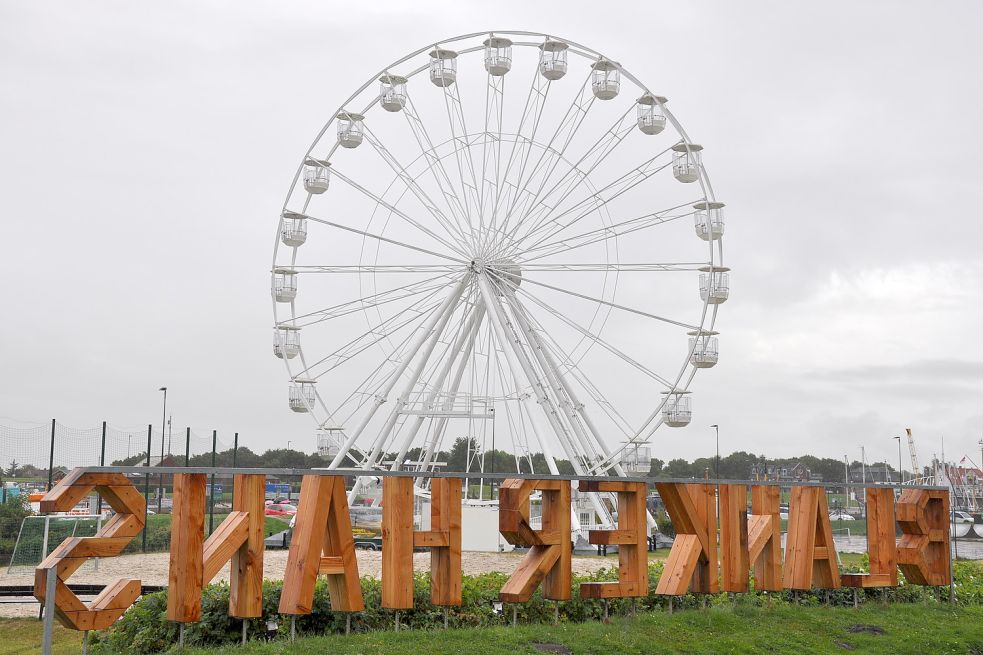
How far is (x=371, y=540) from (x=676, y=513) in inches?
904

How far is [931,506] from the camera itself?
68.9 ft

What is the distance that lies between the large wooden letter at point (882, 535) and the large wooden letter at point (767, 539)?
251cm

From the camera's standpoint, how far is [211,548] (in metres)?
13.5

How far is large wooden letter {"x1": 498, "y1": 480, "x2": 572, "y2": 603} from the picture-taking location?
15.4m

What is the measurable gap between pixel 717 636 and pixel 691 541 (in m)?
1.70

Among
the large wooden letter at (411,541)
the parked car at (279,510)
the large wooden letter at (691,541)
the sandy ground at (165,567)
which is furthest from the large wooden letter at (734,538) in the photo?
the parked car at (279,510)

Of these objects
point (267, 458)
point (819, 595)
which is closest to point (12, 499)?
point (819, 595)

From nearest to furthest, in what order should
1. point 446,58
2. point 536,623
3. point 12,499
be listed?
point 536,623 → point 446,58 → point 12,499

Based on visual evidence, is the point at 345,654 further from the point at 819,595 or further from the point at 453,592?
the point at 819,595

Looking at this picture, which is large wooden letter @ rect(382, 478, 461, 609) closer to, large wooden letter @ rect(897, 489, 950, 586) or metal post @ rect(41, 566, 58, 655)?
metal post @ rect(41, 566, 58, 655)

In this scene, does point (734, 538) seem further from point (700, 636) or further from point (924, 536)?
point (924, 536)

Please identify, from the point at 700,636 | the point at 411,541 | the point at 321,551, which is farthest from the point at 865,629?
the point at 321,551

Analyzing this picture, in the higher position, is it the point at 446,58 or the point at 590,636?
the point at 446,58

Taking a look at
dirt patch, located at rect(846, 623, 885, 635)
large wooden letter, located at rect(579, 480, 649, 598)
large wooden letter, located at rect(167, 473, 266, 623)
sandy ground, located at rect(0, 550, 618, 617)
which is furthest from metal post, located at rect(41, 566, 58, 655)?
dirt patch, located at rect(846, 623, 885, 635)
